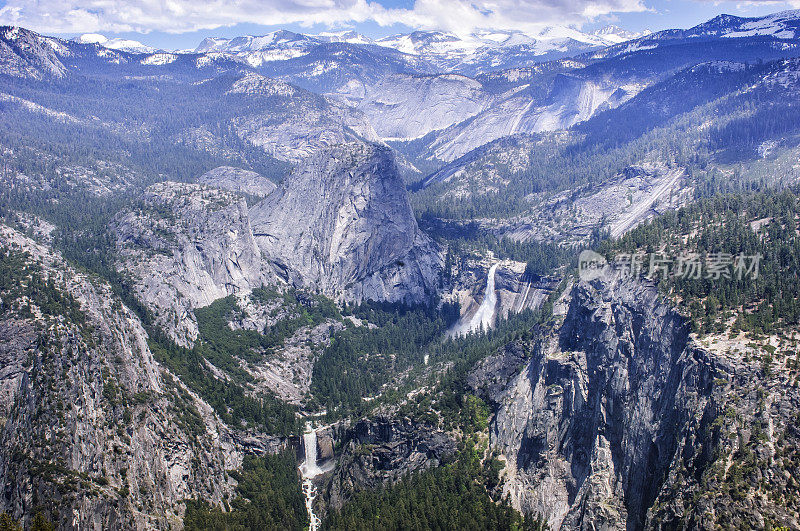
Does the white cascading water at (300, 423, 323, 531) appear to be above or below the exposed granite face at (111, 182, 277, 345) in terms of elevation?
below

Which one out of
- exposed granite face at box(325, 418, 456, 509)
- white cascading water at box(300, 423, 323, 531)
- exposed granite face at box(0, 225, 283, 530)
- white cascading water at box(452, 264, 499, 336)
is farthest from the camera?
white cascading water at box(452, 264, 499, 336)

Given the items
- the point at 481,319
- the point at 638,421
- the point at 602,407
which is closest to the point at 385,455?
the point at 602,407

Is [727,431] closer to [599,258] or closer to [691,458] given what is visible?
[691,458]

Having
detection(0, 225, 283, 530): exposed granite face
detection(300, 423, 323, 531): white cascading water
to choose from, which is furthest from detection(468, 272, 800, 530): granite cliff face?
detection(0, 225, 283, 530): exposed granite face

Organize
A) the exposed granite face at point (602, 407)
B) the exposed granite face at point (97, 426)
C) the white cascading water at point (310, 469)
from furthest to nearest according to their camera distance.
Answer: the white cascading water at point (310, 469) < the exposed granite face at point (97, 426) < the exposed granite face at point (602, 407)

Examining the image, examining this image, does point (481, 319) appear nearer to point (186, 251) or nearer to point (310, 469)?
point (186, 251)

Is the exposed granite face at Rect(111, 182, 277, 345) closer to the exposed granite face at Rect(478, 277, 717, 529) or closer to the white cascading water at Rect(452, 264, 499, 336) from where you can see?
the white cascading water at Rect(452, 264, 499, 336)

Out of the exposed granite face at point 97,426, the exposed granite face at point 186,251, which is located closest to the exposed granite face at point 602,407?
the exposed granite face at point 97,426

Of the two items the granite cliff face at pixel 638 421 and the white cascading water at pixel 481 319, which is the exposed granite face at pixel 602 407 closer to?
the granite cliff face at pixel 638 421
